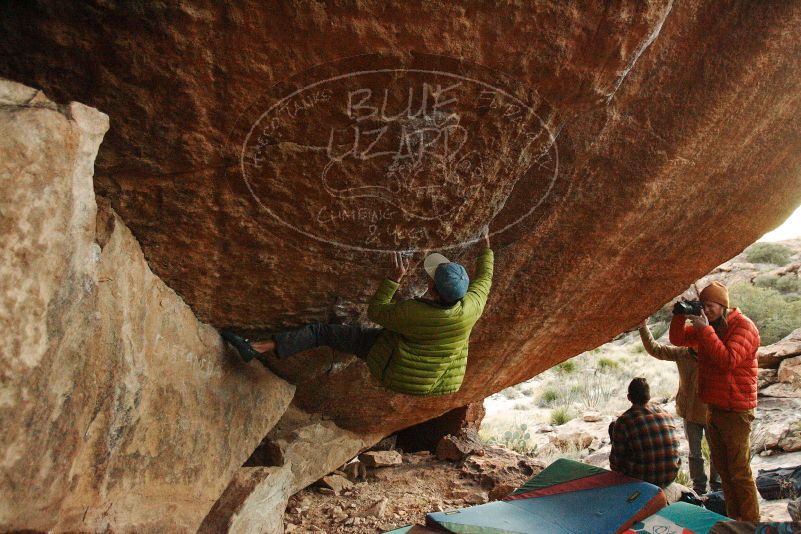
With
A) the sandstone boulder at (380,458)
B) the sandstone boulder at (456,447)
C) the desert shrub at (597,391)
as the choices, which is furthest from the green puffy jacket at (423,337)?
the desert shrub at (597,391)

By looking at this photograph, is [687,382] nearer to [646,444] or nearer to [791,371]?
[646,444]

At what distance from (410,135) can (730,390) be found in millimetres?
3312

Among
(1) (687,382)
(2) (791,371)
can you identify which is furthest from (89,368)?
(2) (791,371)

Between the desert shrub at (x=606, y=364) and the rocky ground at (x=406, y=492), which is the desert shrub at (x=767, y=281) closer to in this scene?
the desert shrub at (x=606, y=364)

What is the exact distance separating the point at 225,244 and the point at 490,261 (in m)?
1.67

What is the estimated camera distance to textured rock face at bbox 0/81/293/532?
6.19ft

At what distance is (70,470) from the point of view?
2312mm

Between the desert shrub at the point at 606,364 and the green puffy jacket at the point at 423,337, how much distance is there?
1352 cm

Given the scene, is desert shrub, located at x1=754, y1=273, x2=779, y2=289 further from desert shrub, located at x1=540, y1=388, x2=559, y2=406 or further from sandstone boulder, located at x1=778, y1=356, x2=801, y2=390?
sandstone boulder, located at x1=778, y1=356, x2=801, y2=390

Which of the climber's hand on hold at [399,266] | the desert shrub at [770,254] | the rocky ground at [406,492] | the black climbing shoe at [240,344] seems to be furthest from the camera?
the desert shrub at [770,254]

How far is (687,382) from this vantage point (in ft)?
20.1

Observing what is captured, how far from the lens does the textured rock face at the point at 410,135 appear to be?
88.7 inches

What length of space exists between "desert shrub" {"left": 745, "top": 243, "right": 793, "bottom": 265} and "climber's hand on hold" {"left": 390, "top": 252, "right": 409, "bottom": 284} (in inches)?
946

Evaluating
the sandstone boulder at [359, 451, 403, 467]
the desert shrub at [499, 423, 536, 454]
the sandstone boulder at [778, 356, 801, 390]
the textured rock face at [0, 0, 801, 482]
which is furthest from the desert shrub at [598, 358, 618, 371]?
the textured rock face at [0, 0, 801, 482]
